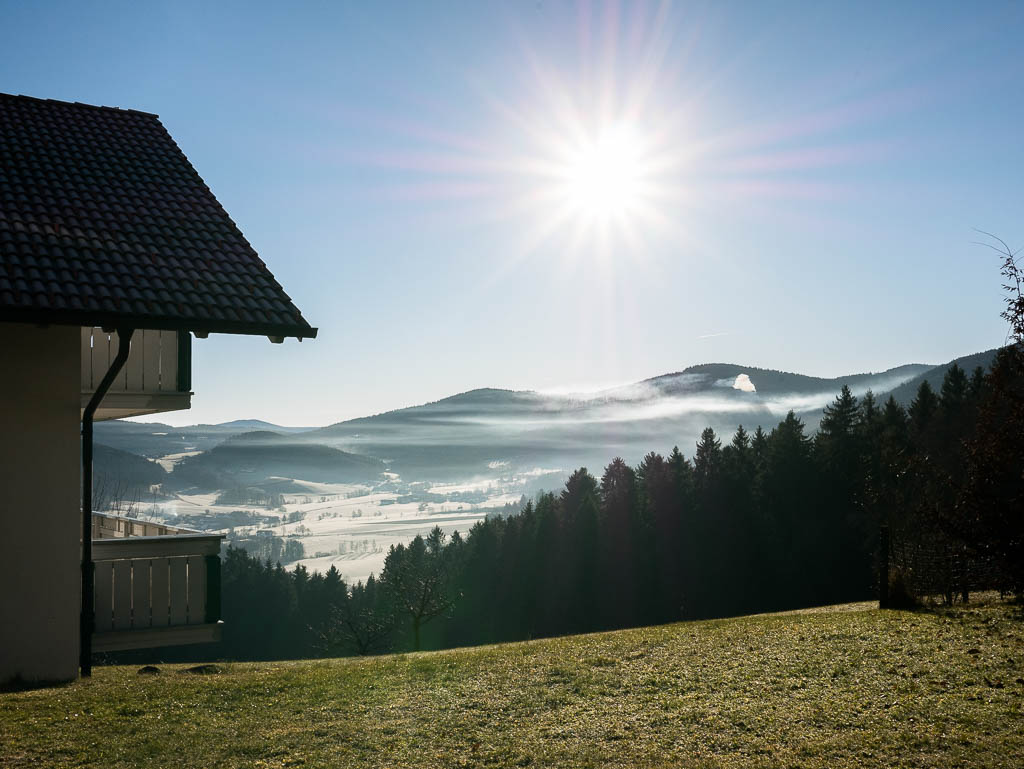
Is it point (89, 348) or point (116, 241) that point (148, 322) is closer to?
point (116, 241)

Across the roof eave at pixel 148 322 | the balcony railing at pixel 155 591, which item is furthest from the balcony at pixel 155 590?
the roof eave at pixel 148 322

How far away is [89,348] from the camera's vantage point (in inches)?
413

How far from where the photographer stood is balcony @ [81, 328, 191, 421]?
34.6 ft

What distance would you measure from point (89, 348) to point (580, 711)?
790cm

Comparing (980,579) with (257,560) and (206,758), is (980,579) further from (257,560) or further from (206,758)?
(257,560)

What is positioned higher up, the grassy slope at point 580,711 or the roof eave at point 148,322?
the roof eave at point 148,322

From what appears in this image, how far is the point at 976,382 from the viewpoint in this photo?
1997 inches

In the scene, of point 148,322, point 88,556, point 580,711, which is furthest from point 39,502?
point 580,711

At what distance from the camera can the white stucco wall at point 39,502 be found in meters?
8.91

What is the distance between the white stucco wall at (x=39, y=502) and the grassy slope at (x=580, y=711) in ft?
2.00

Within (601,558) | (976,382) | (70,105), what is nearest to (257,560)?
(601,558)

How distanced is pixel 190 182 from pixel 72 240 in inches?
105

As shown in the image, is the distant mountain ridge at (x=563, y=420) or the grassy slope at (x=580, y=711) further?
the distant mountain ridge at (x=563, y=420)

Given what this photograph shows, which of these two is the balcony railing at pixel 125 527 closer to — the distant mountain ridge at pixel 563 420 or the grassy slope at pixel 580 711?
the grassy slope at pixel 580 711
